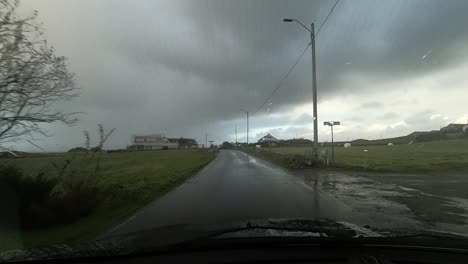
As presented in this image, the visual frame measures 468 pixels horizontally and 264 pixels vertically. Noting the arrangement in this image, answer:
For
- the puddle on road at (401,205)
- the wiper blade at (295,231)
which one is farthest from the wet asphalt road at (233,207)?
the wiper blade at (295,231)

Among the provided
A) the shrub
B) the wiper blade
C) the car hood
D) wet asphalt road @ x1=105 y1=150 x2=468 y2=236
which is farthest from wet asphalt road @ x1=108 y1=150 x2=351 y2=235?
the car hood

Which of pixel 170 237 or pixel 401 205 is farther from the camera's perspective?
pixel 401 205

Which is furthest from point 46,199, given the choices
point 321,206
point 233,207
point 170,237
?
point 170,237

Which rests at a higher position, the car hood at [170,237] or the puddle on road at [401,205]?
the car hood at [170,237]

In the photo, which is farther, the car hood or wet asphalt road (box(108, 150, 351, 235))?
wet asphalt road (box(108, 150, 351, 235))

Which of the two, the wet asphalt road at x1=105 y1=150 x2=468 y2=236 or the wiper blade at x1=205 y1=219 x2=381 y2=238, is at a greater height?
the wiper blade at x1=205 y1=219 x2=381 y2=238

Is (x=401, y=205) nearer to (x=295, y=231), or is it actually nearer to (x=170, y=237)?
(x=295, y=231)

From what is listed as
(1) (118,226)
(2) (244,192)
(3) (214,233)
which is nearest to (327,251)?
(3) (214,233)

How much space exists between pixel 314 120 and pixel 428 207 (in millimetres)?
17456

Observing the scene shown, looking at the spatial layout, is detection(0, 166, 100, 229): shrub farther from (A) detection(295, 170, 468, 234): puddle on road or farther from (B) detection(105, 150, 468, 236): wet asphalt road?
(A) detection(295, 170, 468, 234): puddle on road

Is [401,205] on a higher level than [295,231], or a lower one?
lower

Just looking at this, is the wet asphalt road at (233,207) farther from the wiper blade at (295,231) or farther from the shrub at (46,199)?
the wiper blade at (295,231)

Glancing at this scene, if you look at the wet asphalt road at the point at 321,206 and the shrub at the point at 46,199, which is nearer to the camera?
the wet asphalt road at the point at 321,206

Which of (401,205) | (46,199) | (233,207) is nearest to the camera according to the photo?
→ (46,199)
